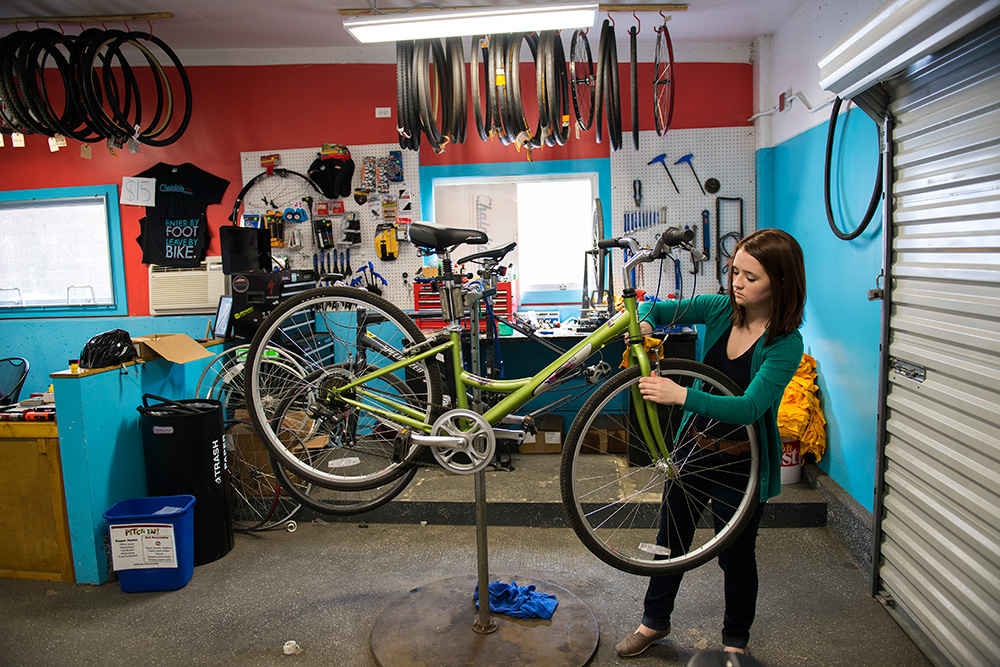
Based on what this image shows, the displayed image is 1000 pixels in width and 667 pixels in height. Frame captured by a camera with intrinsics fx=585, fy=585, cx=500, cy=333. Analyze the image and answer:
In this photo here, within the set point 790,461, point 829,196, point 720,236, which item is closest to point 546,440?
point 790,461

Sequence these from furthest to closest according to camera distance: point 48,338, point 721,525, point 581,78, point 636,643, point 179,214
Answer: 1. point 48,338
2. point 179,214
3. point 581,78
4. point 636,643
5. point 721,525

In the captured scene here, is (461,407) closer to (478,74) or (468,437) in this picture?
(468,437)

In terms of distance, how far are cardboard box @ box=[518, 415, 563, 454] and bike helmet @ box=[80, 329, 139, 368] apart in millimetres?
2499

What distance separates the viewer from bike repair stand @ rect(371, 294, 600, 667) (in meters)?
2.16

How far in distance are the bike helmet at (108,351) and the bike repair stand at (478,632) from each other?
187cm

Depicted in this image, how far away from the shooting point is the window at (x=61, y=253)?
15.8 ft

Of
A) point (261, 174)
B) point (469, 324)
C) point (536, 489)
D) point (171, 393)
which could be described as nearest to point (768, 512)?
point (536, 489)

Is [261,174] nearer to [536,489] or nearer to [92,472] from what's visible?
[92,472]

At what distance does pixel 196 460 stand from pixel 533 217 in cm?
287

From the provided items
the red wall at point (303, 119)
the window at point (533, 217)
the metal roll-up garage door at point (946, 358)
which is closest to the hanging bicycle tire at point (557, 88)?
the red wall at point (303, 119)

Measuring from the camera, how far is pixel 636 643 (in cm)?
222

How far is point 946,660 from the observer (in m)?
2.09

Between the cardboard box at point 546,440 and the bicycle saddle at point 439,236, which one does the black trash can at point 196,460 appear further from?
the cardboard box at point 546,440

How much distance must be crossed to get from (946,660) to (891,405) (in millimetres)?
931
